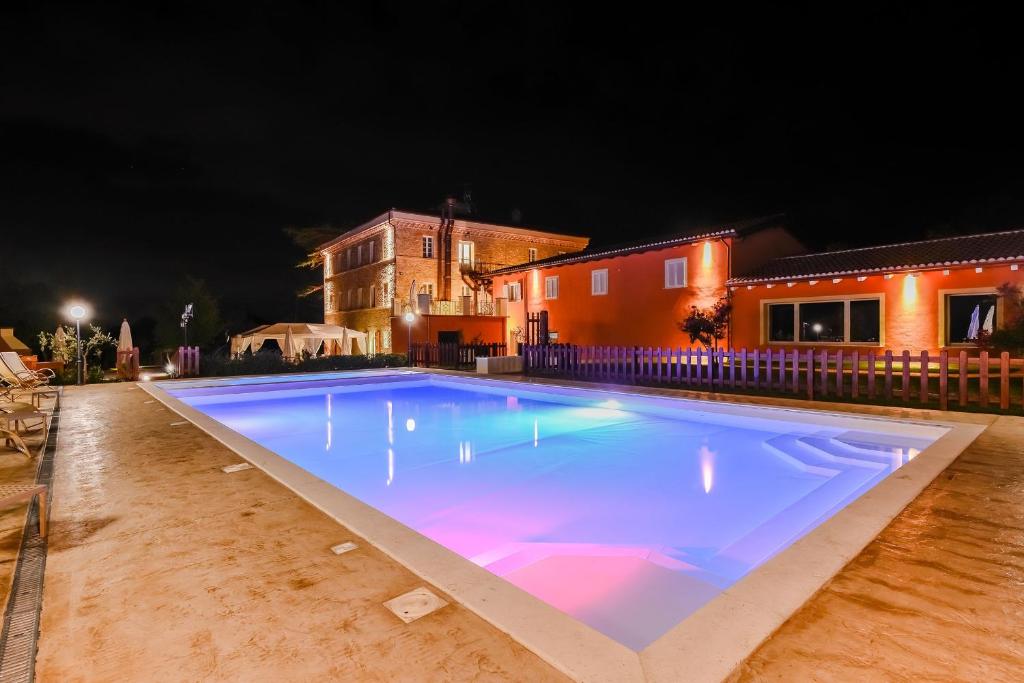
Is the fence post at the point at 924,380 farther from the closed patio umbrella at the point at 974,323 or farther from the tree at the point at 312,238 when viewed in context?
the tree at the point at 312,238

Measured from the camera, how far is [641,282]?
18797 mm

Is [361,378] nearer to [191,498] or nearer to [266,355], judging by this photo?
[266,355]

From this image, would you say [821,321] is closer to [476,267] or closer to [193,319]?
[476,267]

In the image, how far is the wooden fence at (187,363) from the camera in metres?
15.5

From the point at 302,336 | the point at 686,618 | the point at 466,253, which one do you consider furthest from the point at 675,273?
the point at 686,618

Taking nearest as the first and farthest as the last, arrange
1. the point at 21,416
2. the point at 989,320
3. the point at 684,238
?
the point at 21,416 → the point at 989,320 → the point at 684,238

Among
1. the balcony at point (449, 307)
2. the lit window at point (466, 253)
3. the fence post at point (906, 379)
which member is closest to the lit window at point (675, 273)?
the balcony at point (449, 307)

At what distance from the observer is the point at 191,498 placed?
3832mm

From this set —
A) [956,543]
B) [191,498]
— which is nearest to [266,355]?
[191,498]

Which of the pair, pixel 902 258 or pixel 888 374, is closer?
pixel 888 374

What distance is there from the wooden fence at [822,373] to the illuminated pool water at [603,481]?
7.44 feet

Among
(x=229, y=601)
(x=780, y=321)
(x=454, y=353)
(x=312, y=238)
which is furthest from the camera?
(x=312, y=238)

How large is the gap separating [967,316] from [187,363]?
73.6ft

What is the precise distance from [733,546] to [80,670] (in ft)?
14.0
